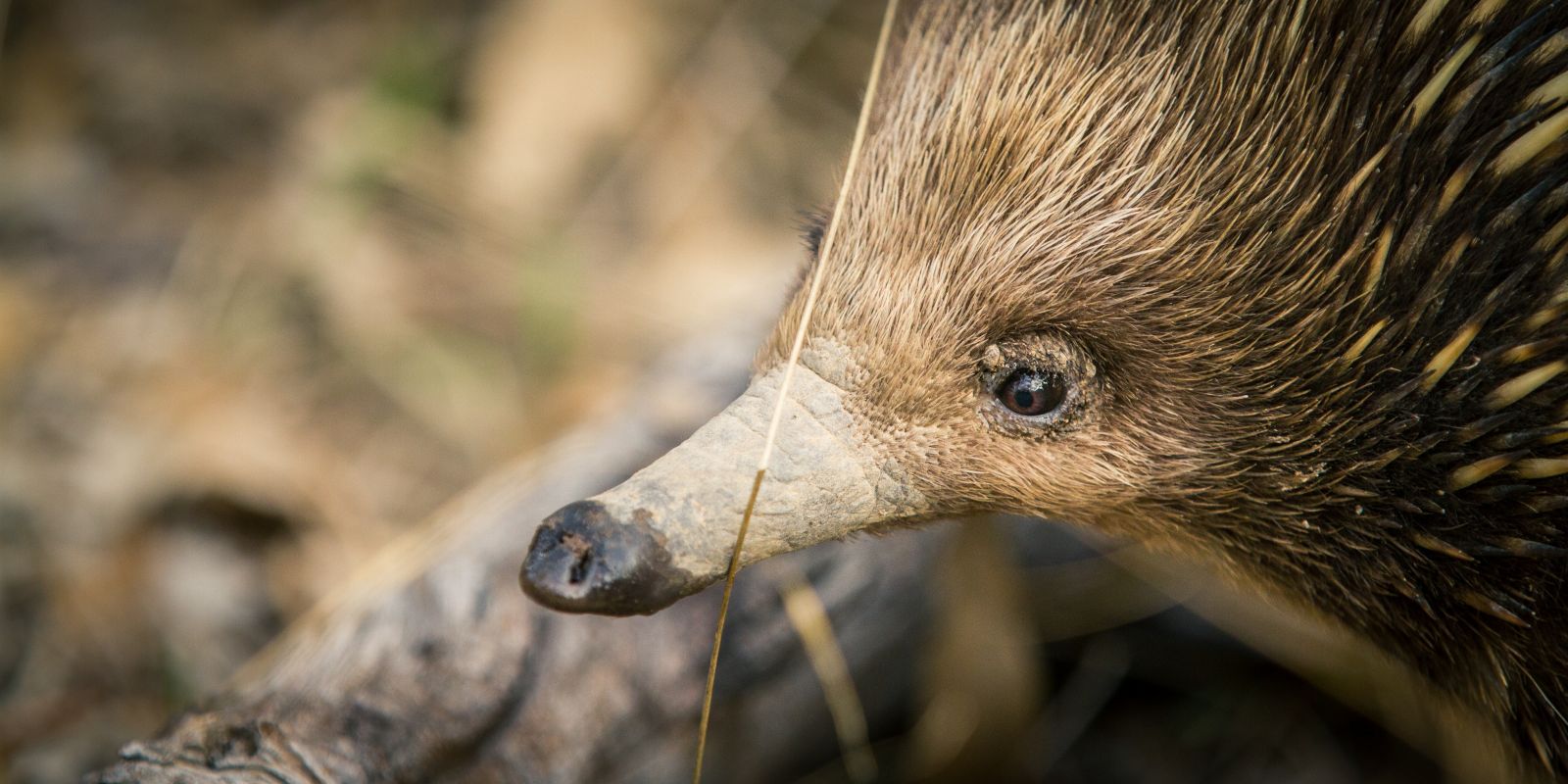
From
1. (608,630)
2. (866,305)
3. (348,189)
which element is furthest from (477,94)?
(866,305)

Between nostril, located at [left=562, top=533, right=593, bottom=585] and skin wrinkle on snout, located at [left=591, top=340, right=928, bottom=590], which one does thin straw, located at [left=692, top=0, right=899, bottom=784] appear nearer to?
skin wrinkle on snout, located at [left=591, top=340, right=928, bottom=590]

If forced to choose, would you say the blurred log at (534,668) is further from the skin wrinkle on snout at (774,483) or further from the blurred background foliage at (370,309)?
the skin wrinkle on snout at (774,483)

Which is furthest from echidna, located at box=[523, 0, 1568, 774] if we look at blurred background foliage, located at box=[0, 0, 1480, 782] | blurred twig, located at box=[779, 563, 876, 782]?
blurred background foliage, located at box=[0, 0, 1480, 782]

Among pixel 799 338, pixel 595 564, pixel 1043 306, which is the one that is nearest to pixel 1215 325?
pixel 1043 306

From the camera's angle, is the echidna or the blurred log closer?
the echidna

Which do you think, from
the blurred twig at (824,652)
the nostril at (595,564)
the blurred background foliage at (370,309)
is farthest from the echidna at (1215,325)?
the blurred background foliage at (370,309)

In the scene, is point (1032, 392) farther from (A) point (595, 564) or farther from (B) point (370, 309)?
(B) point (370, 309)
